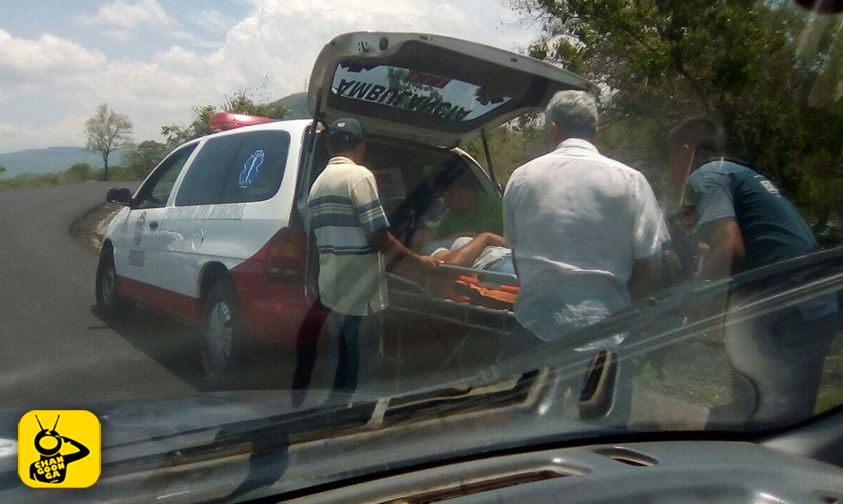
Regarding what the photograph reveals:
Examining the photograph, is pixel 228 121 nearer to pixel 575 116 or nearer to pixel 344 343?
pixel 344 343

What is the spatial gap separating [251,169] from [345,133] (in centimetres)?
123

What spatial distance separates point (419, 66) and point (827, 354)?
2.70 meters

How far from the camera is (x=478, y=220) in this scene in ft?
19.3

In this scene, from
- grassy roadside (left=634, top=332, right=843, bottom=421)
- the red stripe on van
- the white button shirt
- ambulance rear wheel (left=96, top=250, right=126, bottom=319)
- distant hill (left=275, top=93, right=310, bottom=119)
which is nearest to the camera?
grassy roadside (left=634, top=332, right=843, bottom=421)

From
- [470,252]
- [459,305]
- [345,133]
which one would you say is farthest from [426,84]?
[459,305]

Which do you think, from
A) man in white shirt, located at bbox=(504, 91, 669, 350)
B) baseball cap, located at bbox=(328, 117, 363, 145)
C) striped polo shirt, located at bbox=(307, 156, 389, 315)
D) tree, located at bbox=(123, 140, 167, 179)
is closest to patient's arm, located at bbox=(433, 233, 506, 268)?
striped polo shirt, located at bbox=(307, 156, 389, 315)

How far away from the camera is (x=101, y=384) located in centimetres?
464

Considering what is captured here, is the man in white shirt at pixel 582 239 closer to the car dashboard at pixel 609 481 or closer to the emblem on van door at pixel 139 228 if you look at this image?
the car dashboard at pixel 609 481

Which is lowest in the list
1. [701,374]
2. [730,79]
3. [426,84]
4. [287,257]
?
[287,257]

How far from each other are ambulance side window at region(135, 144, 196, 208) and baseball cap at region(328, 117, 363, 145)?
91.3 inches

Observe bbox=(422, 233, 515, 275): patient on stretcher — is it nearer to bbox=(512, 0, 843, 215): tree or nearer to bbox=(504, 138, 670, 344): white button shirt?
bbox=(512, 0, 843, 215): tree

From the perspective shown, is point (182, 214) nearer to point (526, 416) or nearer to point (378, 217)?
point (378, 217)

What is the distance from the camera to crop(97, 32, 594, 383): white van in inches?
183

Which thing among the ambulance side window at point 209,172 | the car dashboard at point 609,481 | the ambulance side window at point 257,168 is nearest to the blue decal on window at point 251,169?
the ambulance side window at point 257,168
